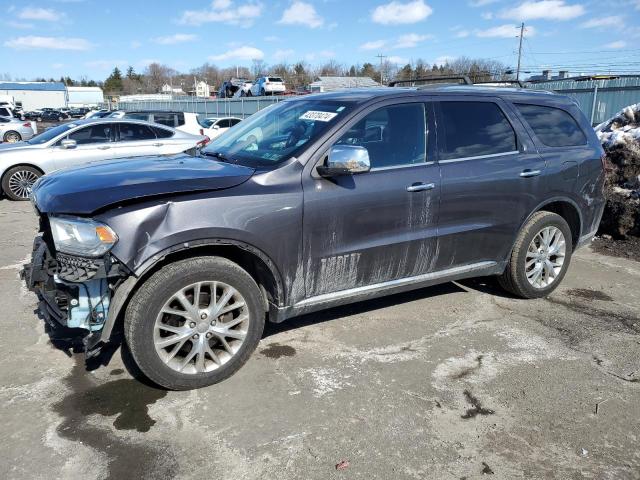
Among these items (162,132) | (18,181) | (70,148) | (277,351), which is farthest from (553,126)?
(18,181)

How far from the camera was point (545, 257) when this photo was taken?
4.93 meters

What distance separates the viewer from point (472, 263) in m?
4.46

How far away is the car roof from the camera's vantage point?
157 inches

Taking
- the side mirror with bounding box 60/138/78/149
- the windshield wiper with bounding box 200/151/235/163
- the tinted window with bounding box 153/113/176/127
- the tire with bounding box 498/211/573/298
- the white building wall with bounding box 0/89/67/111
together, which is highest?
the white building wall with bounding box 0/89/67/111

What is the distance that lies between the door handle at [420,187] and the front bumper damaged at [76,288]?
207cm

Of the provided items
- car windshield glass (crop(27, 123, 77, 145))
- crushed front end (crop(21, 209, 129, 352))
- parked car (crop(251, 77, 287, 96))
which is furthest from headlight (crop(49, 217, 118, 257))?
parked car (crop(251, 77, 287, 96))

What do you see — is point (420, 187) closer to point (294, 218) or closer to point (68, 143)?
point (294, 218)

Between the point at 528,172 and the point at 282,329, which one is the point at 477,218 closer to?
the point at 528,172

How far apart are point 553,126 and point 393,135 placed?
1.87 meters

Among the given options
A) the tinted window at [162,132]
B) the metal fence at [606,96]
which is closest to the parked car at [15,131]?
the tinted window at [162,132]

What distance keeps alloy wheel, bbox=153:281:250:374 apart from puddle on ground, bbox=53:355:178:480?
297 millimetres

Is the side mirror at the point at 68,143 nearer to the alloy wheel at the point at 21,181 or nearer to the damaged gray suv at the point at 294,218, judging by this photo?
the alloy wheel at the point at 21,181

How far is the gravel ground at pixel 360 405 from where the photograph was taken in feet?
8.91

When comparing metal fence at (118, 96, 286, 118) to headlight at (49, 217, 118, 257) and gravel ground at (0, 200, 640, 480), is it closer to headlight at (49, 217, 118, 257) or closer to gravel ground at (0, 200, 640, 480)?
gravel ground at (0, 200, 640, 480)
